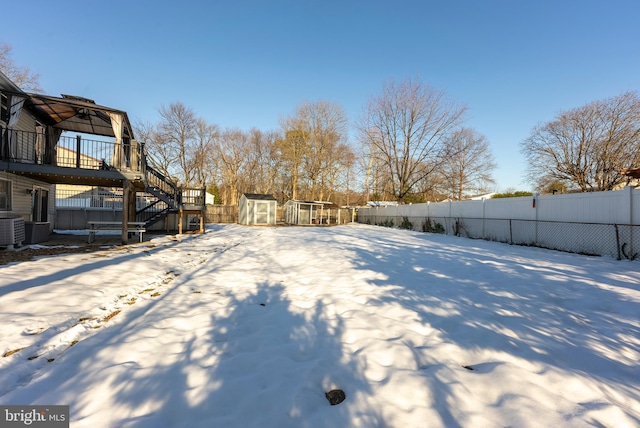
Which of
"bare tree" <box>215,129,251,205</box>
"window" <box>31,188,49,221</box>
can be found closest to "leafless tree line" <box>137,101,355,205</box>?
"bare tree" <box>215,129,251,205</box>

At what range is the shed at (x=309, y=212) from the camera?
2905cm

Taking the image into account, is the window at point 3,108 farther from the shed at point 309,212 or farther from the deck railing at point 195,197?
the shed at point 309,212

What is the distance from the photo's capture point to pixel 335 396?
222cm

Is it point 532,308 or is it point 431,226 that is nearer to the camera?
point 532,308

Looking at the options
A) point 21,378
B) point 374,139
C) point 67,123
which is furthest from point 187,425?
point 374,139

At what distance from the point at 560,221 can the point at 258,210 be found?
70.6ft

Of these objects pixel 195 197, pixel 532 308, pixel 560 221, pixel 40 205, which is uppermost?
pixel 195 197

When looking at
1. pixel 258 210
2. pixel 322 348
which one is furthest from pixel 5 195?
pixel 258 210

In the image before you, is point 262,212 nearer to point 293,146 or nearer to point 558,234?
point 293,146

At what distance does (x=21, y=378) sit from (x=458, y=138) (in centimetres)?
3157

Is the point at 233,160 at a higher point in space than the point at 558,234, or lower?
higher

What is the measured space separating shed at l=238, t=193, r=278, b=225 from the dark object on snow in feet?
79.5

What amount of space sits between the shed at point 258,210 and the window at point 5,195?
655 inches

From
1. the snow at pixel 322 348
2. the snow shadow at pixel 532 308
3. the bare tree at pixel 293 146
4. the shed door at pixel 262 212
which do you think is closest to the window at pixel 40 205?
the snow at pixel 322 348
